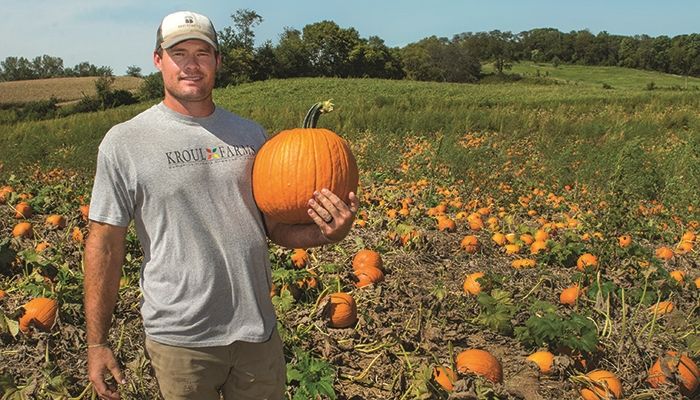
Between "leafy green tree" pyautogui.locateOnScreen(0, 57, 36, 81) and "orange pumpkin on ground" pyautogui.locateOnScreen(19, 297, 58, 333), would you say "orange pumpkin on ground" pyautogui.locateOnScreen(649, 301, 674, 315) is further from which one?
"leafy green tree" pyautogui.locateOnScreen(0, 57, 36, 81)

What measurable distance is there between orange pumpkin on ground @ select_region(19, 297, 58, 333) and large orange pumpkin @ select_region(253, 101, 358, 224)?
1.95 meters

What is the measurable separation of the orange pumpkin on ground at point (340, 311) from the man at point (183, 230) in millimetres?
1334

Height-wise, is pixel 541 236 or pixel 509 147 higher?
pixel 509 147

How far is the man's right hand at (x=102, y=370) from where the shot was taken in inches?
77.8

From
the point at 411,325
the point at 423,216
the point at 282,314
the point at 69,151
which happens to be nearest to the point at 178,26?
the point at 282,314

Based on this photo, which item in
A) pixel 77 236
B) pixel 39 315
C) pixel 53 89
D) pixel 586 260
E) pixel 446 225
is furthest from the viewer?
pixel 53 89

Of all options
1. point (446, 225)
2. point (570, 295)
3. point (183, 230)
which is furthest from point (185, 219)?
point (446, 225)

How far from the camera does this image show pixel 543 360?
2.99 metres

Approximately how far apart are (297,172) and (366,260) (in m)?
2.30

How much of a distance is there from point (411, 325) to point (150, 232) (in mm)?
2029

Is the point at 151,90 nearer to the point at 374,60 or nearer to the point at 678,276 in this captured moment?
the point at 374,60

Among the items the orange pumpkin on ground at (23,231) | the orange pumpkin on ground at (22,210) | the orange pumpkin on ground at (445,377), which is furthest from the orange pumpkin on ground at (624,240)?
the orange pumpkin on ground at (22,210)

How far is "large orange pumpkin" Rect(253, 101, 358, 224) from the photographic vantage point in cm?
210

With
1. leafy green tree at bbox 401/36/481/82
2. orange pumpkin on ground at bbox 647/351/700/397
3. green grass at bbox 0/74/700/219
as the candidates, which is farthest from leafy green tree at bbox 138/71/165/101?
orange pumpkin on ground at bbox 647/351/700/397
